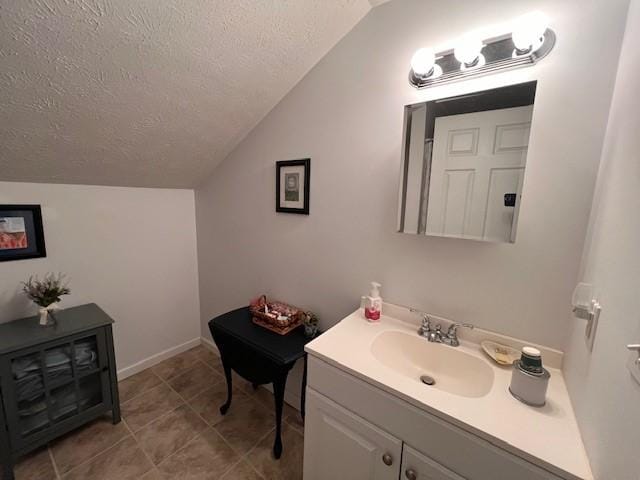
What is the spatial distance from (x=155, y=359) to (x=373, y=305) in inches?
78.5

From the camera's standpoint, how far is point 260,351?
1354mm

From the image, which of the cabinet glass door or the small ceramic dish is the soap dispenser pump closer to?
the small ceramic dish

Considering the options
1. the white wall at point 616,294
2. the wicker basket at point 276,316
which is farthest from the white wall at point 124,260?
the white wall at point 616,294

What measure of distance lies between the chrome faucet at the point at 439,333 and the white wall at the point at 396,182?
0.17 feet

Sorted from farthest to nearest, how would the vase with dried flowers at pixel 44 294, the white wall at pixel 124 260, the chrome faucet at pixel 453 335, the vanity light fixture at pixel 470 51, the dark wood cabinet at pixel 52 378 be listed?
the white wall at pixel 124 260 < the vase with dried flowers at pixel 44 294 < the dark wood cabinet at pixel 52 378 < the chrome faucet at pixel 453 335 < the vanity light fixture at pixel 470 51

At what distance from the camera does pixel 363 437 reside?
0.96m

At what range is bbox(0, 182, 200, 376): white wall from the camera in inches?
63.1

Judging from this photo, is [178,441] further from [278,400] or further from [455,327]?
[455,327]

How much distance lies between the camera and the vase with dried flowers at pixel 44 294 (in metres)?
1.47

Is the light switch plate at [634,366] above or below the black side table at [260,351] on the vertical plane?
above

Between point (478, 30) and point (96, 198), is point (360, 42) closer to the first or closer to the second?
point (478, 30)

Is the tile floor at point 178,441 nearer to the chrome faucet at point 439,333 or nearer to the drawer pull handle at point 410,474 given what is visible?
the drawer pull handle at point 410,474

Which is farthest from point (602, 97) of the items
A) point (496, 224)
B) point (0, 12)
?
point (0, 12)

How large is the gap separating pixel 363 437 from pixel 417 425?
247mm
